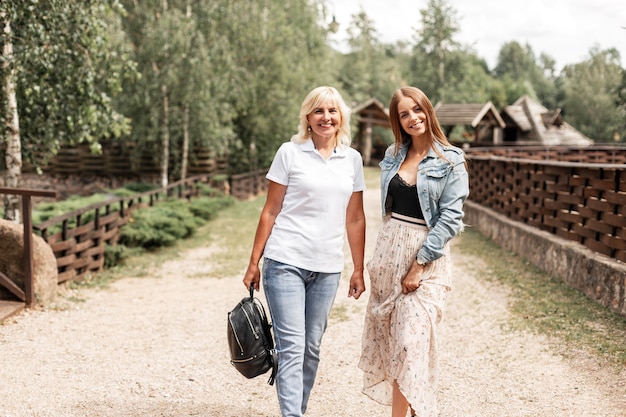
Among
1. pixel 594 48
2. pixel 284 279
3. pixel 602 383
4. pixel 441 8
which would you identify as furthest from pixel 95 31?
pixel 594 48

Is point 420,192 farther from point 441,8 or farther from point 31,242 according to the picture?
point 441,8

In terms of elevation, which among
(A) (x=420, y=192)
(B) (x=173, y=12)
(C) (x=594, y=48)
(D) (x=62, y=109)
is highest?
(C) (x=594, y=48)

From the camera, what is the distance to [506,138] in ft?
134

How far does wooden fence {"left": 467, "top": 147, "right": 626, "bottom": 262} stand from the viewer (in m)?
6.79

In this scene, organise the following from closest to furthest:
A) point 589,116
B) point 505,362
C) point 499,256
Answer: point 505,362
point 499,256
point 589,116

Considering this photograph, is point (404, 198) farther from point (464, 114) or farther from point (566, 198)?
point (464, 114)

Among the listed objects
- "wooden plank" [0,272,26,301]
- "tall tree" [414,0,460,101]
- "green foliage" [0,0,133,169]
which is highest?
"tall tree" [414,0,460,101]

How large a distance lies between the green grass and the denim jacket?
Result: 2520 millimetres

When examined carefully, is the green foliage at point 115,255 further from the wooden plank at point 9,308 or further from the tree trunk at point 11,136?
the wooden plank at point 9,308

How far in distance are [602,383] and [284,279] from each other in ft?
8.96

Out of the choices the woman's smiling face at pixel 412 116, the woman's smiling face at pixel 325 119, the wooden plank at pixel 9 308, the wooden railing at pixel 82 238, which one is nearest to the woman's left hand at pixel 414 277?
the woman's smiling face at pixel 412 116

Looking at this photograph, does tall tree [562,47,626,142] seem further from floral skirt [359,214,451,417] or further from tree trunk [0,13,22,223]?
floral skirt [359,214,451,417]

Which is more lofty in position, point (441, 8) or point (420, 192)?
point (441, 8)

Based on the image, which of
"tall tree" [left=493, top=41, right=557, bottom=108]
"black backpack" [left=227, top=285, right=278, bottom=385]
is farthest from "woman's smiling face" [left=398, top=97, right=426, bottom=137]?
"tall tree" [left=493, top=41, right=557, bottom=108]
